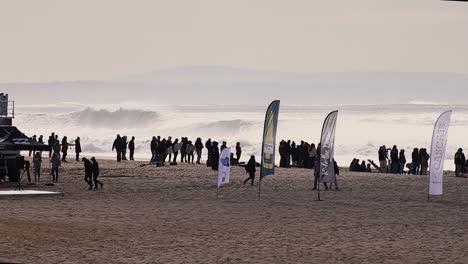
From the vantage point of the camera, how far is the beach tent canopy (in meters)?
40.1

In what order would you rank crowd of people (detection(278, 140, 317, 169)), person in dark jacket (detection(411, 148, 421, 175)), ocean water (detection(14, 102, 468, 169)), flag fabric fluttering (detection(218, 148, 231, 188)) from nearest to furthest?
flag fabric fluttering (detection(218, 148, 231, 188)), person in dark jacket (detection(411, 148, 421, 175)), crowd of people (detection(278, 140, 317, 169)), ocean water (detection(14, 102, 468, 169))

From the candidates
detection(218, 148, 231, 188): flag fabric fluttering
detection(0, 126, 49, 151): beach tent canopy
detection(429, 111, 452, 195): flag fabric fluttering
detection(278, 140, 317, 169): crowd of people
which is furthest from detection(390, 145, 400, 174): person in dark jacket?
detection(218, 148, 231, 188): flag fabric fluttering

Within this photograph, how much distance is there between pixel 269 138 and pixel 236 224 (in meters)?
5.29

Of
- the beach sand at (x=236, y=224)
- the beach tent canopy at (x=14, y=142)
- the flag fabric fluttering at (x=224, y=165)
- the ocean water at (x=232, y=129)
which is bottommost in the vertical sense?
the beach sand at (x=236, y=224)

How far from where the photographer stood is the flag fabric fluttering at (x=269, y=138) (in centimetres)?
3241

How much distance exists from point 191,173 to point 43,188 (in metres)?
9.94

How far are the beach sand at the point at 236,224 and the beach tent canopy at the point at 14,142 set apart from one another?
1441 mm

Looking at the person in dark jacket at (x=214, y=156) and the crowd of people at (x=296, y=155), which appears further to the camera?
the crowd of people at (x=296, y=155)

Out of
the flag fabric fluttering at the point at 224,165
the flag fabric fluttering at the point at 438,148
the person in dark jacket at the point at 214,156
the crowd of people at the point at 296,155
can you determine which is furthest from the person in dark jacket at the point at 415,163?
the flag fabric fluttering at the point at 224,165

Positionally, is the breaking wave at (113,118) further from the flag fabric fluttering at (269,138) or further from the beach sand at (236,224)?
the flag fabric fluttering at (269,138)

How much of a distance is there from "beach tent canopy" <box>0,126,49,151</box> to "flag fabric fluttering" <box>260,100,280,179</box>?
31.9 ft

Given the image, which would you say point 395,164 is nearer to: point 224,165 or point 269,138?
point 224,165

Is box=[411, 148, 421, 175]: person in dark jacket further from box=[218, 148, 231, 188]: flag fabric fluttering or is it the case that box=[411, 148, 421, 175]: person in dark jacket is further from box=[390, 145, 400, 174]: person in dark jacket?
box=[218, 148, 231, 188]: flag fabric fluttering

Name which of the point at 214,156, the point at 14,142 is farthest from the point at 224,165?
the point at 214,156
